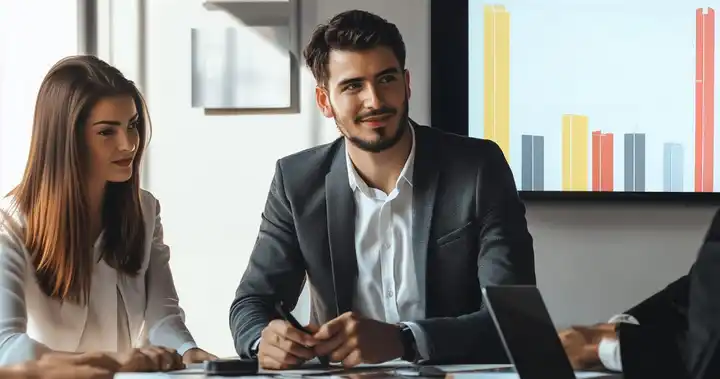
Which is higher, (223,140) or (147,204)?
(223,140)

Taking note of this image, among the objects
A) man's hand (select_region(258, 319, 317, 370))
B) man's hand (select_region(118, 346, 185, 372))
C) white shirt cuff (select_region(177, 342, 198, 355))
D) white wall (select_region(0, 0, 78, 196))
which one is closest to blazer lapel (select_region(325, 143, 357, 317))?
white shirt cuff (select_region(177, 342, 198, 355))

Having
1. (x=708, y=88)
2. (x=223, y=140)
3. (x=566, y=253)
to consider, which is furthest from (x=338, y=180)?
(x=708, y=88)

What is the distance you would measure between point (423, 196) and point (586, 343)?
2.36 ft

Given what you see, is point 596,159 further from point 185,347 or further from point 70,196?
point 70,196

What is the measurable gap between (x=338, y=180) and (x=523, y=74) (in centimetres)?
84

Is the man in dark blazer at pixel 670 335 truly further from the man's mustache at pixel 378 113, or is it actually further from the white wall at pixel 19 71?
the white wall at pixel 19 71

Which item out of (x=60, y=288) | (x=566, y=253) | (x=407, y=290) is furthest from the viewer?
(x=566, y=253)

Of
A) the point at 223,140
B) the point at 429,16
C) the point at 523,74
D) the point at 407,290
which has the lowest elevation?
the point at 407,290

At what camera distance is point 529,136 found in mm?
2902

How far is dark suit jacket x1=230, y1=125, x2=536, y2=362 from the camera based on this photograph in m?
2.28

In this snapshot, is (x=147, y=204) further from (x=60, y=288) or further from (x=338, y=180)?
(x=338, y=180)

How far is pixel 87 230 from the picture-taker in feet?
7.36

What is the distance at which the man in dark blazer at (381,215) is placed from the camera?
2.30m

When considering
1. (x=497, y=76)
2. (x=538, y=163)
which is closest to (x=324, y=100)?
(x=497, y=76)
